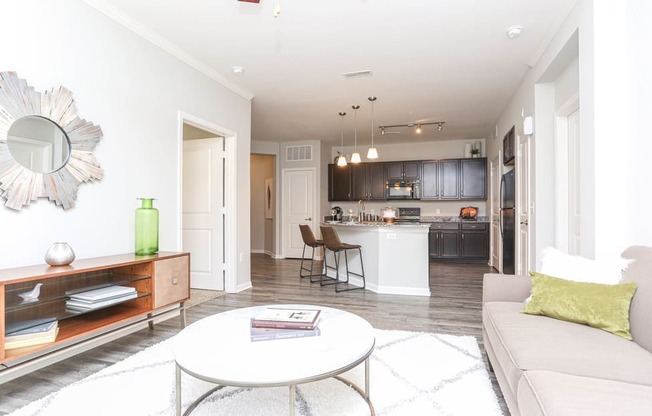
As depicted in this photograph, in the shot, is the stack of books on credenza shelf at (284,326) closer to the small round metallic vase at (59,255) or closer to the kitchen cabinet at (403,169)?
the small round metallic vase at (59,255)

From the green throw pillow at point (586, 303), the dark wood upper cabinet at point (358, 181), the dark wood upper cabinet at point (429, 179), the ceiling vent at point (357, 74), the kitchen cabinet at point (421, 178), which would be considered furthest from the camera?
the dark wood upper cabinet at point (358, 181)

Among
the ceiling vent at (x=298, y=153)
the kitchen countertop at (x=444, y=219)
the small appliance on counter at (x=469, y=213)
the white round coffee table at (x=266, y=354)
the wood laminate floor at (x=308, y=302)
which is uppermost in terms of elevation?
the ceiling vent at (x=298, y=153)

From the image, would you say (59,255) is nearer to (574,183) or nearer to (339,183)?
(574,183)

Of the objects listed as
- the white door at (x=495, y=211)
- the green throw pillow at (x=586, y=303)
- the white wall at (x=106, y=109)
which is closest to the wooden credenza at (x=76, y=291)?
the white wall at (x=106, y=109)

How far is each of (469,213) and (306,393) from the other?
6257 millimetres

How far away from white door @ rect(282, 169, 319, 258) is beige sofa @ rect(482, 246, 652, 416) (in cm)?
585

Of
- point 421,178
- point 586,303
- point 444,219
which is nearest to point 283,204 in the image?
point 421,178

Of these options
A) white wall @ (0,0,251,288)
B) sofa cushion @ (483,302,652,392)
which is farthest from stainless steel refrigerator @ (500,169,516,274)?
white wall @ (0,0,251,288)

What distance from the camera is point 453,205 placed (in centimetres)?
766

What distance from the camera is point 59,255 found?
211cm

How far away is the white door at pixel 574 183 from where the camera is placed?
3.13 metres

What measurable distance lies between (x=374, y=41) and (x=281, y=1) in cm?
99

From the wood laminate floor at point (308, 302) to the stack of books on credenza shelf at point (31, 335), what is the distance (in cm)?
31

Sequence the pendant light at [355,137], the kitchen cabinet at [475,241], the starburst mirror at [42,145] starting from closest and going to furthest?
the starburst mirror at [42,145] → the pendant light at [355,137] → the kitchen cabinet at [475,241]
